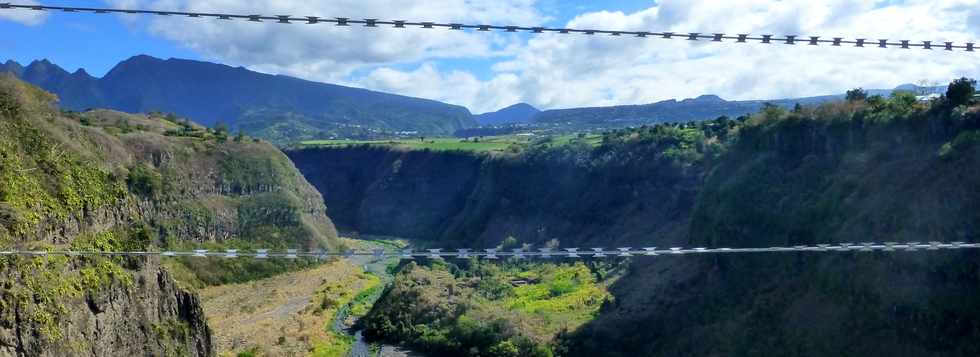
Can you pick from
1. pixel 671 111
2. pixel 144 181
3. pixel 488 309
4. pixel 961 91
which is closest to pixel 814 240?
pixel 961 91

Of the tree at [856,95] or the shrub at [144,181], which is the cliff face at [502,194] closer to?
the tree at [856,95]

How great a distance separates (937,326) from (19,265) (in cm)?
3457

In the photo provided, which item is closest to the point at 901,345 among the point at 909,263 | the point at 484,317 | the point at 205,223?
the point at 909,263

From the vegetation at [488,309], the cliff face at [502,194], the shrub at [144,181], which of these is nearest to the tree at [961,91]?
the vegetation at [488,309]

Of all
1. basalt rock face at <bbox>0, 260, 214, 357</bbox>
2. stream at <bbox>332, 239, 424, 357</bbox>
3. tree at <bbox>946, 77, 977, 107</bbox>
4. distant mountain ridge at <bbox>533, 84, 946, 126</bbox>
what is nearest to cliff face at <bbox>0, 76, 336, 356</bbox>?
basalt rock face at <bbox>0, 260, 214, 357</bbox>

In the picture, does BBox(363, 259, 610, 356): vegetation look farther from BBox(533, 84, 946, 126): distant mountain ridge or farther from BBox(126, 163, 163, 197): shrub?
BBox(533, 84, 946, 126): distant mountain ridge

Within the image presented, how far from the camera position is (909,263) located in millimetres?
33938

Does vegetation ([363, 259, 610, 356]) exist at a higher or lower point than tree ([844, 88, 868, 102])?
lower

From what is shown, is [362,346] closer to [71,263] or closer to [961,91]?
[71,263]

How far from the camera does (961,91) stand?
129 feet

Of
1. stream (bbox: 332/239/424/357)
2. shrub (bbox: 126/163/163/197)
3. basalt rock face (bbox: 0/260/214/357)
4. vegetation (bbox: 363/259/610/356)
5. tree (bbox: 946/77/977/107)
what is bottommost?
stream (bbox: 332/239/424/357)

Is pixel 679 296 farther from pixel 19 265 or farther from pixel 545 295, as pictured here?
pixel 19 265

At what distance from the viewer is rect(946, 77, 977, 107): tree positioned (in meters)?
39.0

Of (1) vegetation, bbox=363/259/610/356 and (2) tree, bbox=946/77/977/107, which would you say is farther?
(1) vegetation, bbox=363/259/610/356
